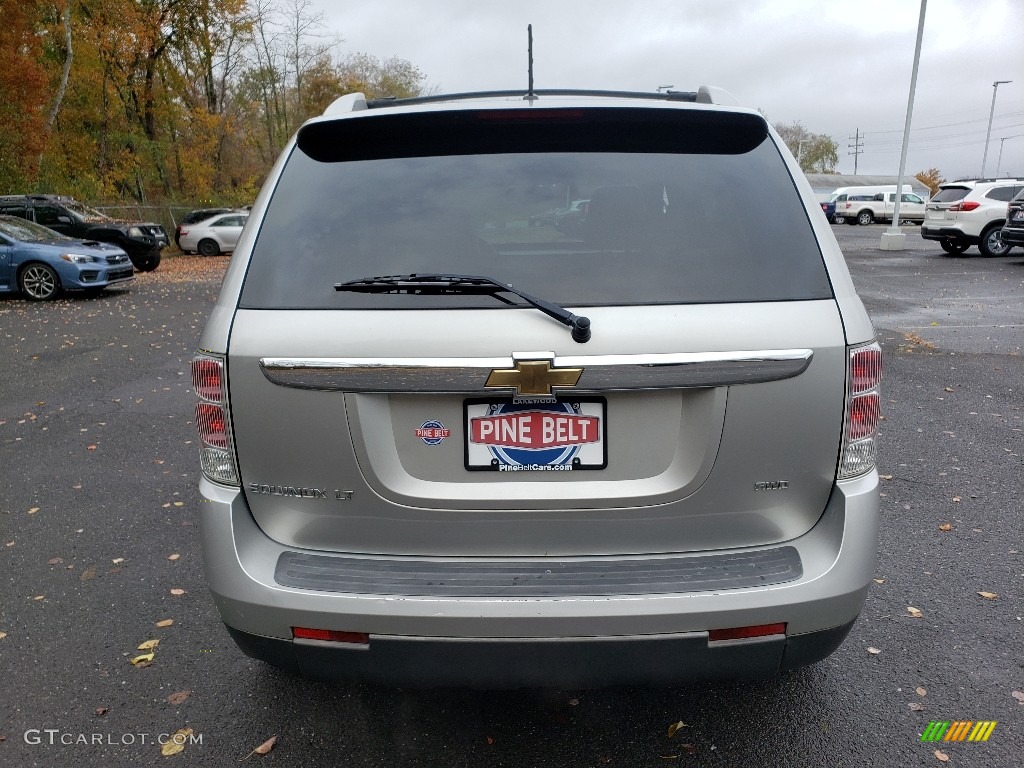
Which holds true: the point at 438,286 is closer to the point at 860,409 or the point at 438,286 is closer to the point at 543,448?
the point at 543,448

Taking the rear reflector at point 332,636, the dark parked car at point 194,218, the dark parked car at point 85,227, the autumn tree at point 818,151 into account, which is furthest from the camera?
the autumn tree at point 818,151

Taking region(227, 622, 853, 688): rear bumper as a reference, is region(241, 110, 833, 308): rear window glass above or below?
above

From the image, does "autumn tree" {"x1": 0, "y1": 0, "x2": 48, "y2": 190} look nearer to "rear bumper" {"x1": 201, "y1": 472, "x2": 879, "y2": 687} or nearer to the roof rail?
the roof rail

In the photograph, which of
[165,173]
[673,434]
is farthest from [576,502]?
[165,173]

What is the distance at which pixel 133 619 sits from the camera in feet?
11.2

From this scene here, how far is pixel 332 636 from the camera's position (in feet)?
6.85

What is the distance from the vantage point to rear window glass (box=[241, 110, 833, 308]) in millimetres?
2129

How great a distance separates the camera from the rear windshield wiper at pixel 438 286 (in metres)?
2.04

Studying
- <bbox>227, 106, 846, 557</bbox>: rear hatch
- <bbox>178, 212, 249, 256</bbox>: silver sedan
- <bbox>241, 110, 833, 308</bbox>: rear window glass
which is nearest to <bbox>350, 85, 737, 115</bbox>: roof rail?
<bbox>241, 110, 833, 308</bbox>: rear window glass

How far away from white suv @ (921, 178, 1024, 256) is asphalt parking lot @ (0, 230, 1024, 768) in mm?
16729

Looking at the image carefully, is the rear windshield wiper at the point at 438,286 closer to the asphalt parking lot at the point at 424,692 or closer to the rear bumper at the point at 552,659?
the rear bumper at the point at 552,659

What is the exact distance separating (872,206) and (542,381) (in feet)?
148

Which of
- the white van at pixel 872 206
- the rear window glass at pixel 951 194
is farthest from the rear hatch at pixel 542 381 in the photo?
the white van at pixel 872 206

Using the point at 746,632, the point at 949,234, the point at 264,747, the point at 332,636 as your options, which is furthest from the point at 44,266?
the point at 949,234
